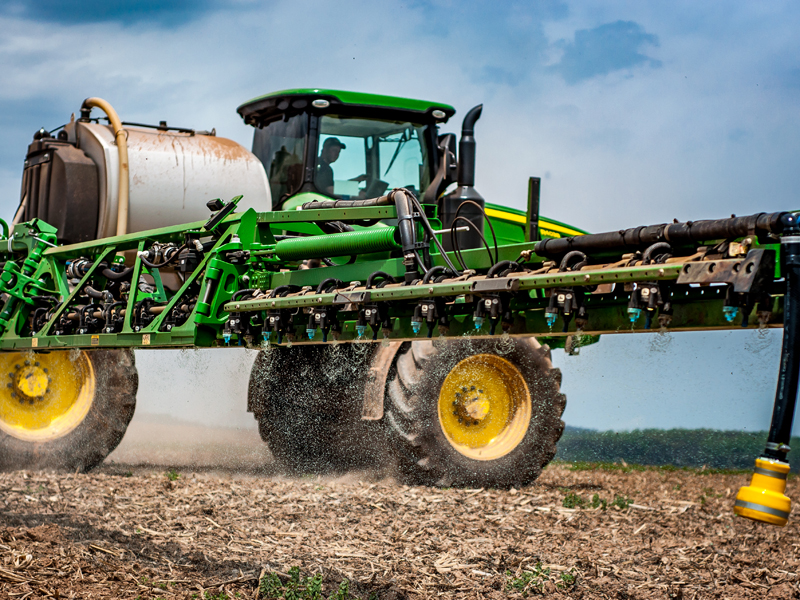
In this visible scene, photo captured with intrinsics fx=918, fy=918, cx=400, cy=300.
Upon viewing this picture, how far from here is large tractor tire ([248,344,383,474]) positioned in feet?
24.2

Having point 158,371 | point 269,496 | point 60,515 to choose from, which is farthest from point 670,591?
point 158,371

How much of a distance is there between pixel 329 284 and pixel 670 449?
724 cm

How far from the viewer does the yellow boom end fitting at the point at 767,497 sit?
10.7ft

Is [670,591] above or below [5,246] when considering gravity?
below

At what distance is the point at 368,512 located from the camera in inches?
233

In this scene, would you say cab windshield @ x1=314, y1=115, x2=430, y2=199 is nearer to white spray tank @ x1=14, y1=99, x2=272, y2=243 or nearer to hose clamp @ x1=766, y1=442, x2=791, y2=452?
white spray tank @ x1=14, y1=99, x2=272, y2=243

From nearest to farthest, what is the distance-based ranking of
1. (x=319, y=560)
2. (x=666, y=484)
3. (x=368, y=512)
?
(x=319, y=560) < (x=368, y=512) < (x=666, y=484)

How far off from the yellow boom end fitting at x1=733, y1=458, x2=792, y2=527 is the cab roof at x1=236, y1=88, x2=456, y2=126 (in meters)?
5.17

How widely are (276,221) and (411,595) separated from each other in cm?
274

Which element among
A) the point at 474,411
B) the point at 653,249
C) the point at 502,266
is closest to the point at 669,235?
the point at 653,249

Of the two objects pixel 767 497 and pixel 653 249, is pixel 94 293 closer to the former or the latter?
pixel 653 249

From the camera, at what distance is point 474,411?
7.23 m

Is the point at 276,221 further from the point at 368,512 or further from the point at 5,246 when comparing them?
the point at 5,246

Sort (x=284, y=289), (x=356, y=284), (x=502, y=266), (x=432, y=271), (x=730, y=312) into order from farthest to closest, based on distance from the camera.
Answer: (x=284, y=289)
(x=356, y=284)
(x=432, y=271)
(x=502, y=266)
(x=730, y=312)
